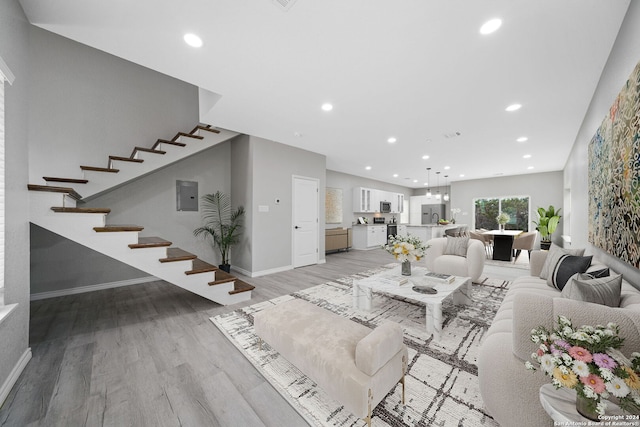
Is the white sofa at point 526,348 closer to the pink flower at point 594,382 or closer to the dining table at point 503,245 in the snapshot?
the pink flower at point 594,382

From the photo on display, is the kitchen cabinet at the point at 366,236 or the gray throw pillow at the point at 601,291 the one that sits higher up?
the gray throw pillow at the point at 601,291

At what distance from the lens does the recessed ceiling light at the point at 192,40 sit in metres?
1.99

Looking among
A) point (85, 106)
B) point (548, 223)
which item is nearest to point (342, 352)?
point (85, 106)

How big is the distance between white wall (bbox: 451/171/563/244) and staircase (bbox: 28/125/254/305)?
9609 millimetres

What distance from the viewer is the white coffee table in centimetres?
228

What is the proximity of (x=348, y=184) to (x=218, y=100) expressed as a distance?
5.95 metres

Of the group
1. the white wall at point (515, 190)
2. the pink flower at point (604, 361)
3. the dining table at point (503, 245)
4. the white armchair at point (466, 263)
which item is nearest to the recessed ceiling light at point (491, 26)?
the pink flower at point (604, 361)

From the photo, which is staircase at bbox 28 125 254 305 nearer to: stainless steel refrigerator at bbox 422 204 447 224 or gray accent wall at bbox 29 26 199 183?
gray accent wall at bbox 29 26 199 183

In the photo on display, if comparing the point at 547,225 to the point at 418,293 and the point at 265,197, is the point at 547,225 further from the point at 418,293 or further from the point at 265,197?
the point at 265,197

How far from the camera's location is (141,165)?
142 inches

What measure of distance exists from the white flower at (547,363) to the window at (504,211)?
9910 mm

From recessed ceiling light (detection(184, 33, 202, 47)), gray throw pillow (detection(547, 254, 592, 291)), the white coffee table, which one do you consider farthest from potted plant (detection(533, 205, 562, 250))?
recessed ceiling light (detection(184, 33, 202, 47))

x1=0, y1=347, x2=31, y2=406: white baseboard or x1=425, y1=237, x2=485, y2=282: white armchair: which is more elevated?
x1=425, y1=237, x2=485, y2=282: white armchair

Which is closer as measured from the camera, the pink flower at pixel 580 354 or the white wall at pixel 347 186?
the pink flower at pixel 580 354
